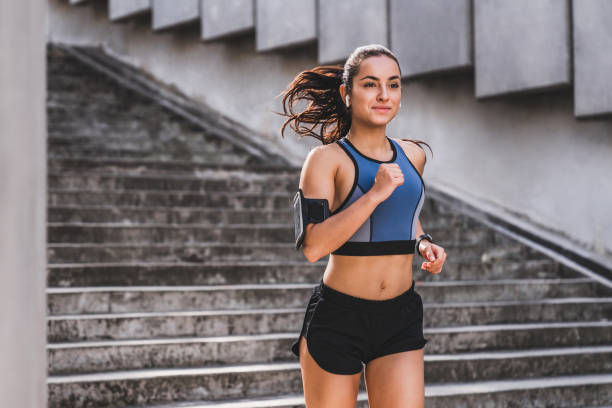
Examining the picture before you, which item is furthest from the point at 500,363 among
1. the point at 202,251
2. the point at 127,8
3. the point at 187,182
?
the point at 127,8

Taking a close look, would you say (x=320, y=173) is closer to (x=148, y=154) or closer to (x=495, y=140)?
(x=495, y=140)

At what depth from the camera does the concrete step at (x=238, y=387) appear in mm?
4203

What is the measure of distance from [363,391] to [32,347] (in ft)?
11.9

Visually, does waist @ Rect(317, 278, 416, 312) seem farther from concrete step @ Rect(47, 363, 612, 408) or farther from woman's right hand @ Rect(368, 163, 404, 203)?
concrete step @ Rect(47, 363, 612, 408)

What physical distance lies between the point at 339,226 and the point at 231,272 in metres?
3.56

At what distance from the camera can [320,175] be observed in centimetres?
237

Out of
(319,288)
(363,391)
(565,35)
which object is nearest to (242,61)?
(565,35)

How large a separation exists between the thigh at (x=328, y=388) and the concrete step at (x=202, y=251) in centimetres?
368

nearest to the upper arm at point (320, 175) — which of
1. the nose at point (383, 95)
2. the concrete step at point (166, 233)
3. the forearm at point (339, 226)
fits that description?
the forearm at point (339, 226)

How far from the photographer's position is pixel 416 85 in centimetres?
880

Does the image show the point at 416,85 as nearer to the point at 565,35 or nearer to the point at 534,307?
the point at 565,35

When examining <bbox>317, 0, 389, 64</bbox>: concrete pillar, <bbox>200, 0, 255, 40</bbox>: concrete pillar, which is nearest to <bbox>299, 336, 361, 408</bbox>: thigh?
<bbox>317, 0, 389, 64</bbox>: concrete pillar

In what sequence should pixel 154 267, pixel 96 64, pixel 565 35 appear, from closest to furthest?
pixel 154 267 < pixel 565 35 < pixel 96 64

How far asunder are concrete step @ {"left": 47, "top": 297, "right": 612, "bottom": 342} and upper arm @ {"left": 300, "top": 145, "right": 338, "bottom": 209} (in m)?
2.77
